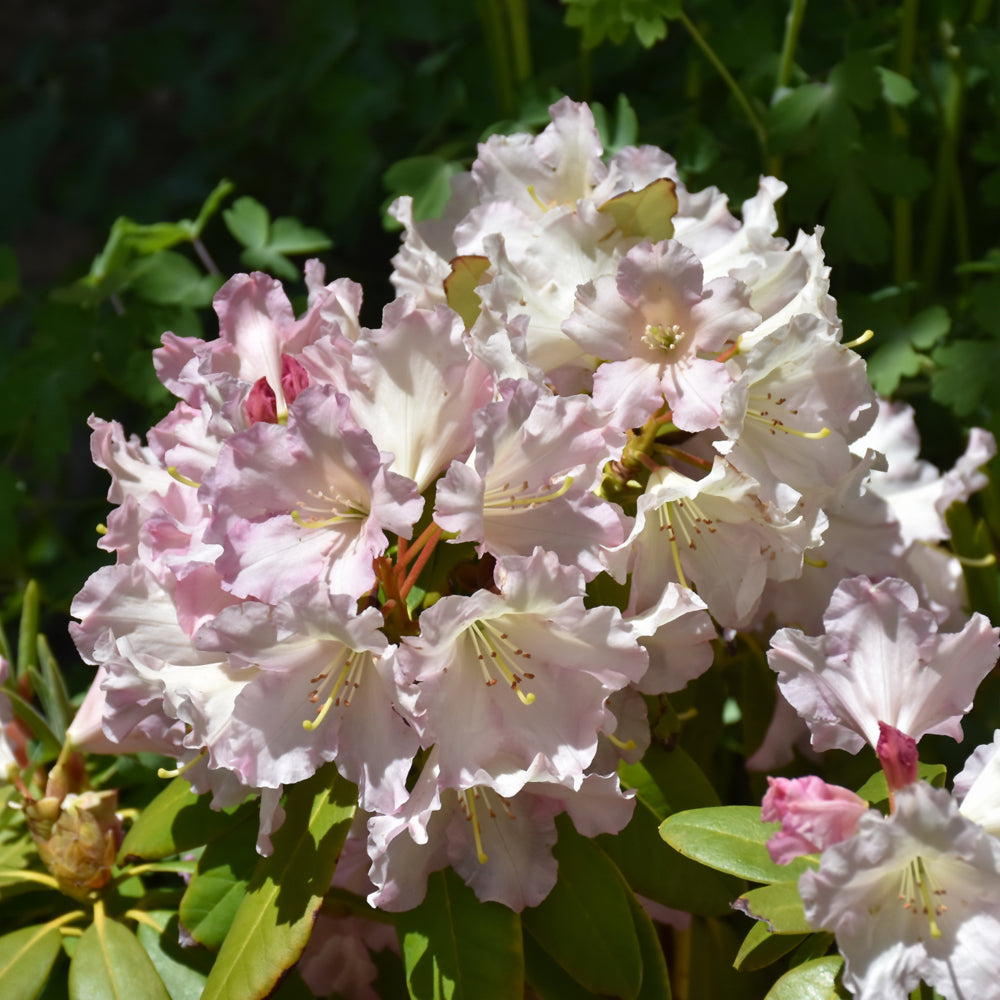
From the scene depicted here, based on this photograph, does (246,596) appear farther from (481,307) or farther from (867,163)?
(867,163)

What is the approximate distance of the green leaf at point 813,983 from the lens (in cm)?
74

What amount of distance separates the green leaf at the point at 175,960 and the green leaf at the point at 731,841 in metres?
0.41

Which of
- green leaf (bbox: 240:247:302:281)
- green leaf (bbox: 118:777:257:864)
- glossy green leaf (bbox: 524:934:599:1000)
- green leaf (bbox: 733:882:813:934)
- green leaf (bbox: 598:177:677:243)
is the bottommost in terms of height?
glossy green leaf (bbox: 524:934:599:1000)

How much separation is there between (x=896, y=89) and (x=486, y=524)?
741mm

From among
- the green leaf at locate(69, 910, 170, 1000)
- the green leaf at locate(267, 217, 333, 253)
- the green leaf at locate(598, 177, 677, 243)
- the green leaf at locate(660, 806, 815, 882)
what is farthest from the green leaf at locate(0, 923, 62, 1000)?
the green leaf at locate(267, 217, 333, 253)

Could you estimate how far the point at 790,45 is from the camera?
3.98 feet

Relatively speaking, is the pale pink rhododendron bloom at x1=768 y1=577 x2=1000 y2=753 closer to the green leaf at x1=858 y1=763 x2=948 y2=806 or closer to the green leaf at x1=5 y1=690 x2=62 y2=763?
the green leaf at x1=858 y1=763 x2=948 y2=806

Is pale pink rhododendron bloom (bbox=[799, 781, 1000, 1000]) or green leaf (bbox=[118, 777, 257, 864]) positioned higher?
pale pink rhododendron bloom (bbox=[799, 781, 1000, 1000])

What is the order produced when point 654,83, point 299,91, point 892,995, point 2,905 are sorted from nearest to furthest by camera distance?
point 892,995
point 2,905
point 654,83
point 299,91

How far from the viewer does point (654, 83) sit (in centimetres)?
153

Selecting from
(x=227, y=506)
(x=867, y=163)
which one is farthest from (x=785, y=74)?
(x=227, y=506)

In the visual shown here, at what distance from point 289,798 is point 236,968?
0.43 ft

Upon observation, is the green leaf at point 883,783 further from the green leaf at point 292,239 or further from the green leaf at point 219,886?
the green leaf at point 292,239

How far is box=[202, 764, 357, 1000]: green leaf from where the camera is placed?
0.80 m
